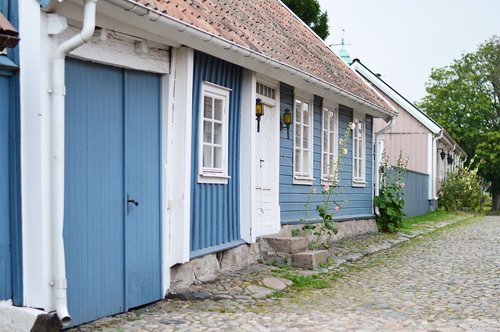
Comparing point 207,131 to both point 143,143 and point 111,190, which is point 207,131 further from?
point 111,190

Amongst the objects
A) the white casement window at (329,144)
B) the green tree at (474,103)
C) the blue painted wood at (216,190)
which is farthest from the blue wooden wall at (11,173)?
the green tree at (474,103)

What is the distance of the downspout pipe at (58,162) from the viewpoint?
5609 mm

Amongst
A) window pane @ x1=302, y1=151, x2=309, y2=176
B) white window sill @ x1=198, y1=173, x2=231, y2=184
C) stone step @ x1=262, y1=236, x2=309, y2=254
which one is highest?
window pane @ x1=302, y1=151, x2=309, y2=176

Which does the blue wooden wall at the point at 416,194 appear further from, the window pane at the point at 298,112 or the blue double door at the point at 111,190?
the blue double door at the point at 111,190

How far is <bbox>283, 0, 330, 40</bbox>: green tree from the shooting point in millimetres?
23422

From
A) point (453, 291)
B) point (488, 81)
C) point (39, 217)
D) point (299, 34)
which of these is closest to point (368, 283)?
point (453, 291)

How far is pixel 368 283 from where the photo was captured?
936 cm

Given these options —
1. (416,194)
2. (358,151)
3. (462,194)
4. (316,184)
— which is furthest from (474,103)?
(316,184)

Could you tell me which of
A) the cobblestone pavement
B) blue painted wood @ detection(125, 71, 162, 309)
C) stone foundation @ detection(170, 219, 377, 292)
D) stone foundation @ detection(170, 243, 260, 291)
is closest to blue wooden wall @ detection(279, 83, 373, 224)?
stone foundation @ detection(170, 219, 377, 292)

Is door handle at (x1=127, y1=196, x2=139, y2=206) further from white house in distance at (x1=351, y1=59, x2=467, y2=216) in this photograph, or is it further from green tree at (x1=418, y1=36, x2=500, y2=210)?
green tree at (x1=418, y1=36, x2=500, y2=210)

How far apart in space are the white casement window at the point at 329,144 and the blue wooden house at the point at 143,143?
1.72 meters

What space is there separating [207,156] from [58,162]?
10.4 feet

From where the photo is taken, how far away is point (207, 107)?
8.67 metres

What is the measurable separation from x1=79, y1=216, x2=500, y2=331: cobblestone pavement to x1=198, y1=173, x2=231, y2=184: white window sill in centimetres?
147
